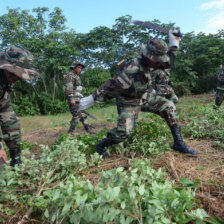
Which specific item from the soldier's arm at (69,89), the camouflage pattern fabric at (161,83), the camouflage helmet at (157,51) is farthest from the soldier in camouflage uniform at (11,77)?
the camouflage pattern fabric at (161,83)

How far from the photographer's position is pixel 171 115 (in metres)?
3.26

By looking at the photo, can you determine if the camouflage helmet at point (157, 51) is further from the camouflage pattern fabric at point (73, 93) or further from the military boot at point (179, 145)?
the camouflage pattern fabric at point (73, 93)

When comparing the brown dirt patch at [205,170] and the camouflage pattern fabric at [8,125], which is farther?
the camouflage pattern fabric at [8,125]

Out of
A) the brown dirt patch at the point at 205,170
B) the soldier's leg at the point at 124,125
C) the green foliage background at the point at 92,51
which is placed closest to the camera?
the brown dirt patch at the point at 205,170

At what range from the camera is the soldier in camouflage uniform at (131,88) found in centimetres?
288

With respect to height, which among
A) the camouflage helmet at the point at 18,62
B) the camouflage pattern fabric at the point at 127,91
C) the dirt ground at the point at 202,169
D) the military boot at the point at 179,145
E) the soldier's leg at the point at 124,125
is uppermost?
the camouflage helmet at the point at 18,62

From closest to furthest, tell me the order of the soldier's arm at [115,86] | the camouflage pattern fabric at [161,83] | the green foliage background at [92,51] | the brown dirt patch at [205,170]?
1. the brown dirt patch at [205,170]
2. the soldier's arm at [115,86]
3. the camouflage pattern fabric at [161,83]
4. the green foliage background at [92,51]

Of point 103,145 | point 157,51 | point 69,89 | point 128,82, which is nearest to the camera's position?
point 157,51

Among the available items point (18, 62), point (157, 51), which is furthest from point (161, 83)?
point (18, 62)

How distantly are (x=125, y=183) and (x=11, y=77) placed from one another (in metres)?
2.01

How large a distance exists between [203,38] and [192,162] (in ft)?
59.3

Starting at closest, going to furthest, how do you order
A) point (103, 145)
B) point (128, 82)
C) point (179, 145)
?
point (128, 82) < point (179, 145) < point (103, 145)

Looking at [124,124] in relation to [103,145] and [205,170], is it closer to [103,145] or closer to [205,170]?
[103,145]

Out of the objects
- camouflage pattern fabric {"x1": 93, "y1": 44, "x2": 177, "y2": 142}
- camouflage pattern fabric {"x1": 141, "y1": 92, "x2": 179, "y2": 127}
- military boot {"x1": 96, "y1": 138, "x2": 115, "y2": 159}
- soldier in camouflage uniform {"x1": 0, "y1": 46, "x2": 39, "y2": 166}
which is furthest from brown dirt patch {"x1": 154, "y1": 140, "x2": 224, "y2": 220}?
soldier in camouflage uniform {"x1": 0, "y1": 46, "x2": 39, "y2": 166}
